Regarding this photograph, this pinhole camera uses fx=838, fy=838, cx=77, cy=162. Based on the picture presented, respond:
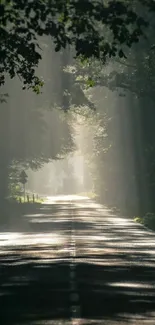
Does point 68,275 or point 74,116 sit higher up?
point 74,116

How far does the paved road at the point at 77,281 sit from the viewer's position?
37.8ft

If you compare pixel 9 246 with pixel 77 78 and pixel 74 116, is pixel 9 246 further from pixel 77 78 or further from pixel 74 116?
pixel 74 116

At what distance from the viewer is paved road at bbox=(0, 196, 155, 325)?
37.8 feet

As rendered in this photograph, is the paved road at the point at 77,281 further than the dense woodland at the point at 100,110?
No

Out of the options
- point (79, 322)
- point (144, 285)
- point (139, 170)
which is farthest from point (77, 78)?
point (79, 322)

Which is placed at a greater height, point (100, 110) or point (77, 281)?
point (100, 110)

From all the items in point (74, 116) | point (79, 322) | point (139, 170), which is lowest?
point (79, 322)

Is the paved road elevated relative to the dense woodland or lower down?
lower down

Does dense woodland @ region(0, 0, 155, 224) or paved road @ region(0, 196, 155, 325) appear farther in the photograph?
dense woodland @ region(0, 0, 155, 224)

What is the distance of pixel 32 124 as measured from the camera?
218ft

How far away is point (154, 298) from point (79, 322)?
3.00 m

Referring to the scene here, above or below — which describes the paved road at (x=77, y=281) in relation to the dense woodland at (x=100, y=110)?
below

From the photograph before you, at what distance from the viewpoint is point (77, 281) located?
16.4 metres

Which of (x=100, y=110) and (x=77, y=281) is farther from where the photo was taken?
(x=100, y=110)
